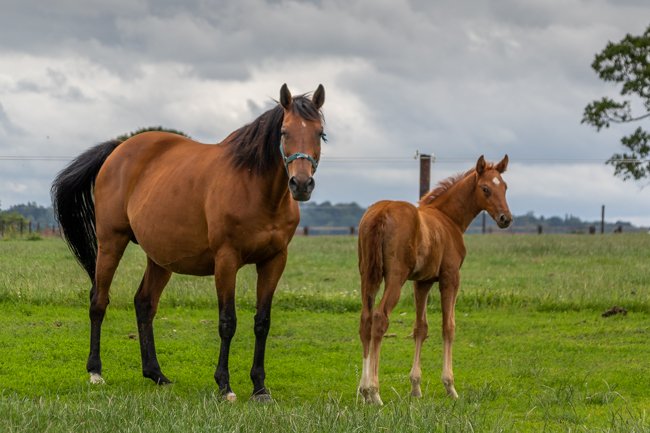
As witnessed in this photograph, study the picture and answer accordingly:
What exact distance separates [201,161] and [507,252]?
18.0m

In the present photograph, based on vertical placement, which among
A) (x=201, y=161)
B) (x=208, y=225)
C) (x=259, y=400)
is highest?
(x=201, y=161)

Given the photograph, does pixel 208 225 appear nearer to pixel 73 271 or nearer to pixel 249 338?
pixel 249 338

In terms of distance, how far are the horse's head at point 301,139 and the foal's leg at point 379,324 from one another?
4.03 feet

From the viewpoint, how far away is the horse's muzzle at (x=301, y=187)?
7086 mm

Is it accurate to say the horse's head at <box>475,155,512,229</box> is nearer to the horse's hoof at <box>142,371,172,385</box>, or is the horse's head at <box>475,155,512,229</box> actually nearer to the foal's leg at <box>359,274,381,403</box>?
the foal's leg at <box>359,274,381,403</box>

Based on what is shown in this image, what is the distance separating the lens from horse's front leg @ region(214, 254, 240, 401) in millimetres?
7938

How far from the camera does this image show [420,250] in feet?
26.3

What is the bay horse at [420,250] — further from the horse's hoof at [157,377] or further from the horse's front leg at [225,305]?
the horse's hoof at [157,377]

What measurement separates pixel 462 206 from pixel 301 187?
106 inches

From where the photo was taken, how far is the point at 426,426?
18.8ft

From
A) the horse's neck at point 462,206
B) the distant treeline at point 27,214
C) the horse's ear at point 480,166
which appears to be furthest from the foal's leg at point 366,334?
the distant treeline at point 27,214

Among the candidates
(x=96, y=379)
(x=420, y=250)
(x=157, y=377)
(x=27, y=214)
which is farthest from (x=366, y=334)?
(x=27, y=214)

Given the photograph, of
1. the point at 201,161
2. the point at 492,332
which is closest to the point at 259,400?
the point at 201,161

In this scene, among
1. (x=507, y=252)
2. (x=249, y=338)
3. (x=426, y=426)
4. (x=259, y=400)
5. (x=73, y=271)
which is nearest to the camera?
(x=426, y=426)
